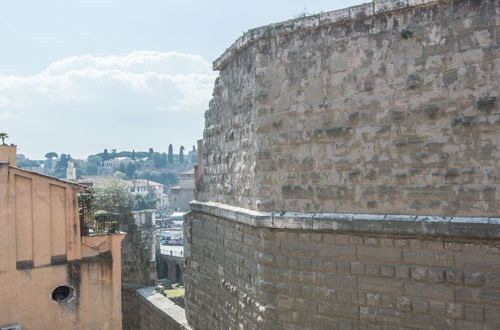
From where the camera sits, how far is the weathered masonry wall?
16.8 feet

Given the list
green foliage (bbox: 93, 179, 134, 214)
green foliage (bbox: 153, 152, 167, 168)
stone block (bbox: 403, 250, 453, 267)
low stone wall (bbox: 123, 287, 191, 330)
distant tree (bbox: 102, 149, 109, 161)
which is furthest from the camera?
green foliage (bbox: 153, 152, 167, 168)

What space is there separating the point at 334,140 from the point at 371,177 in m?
0.69

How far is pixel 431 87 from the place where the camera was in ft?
17.7

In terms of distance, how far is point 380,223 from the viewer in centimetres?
559

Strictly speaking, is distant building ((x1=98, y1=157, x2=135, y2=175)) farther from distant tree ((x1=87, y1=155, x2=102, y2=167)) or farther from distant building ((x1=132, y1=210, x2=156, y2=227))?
distant building ((x1=132, y1=210, x2=156, y2=227))

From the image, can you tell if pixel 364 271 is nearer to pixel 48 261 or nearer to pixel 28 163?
pixel 48 261

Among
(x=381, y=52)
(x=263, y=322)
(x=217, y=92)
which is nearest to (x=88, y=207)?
(x=217, y=92)

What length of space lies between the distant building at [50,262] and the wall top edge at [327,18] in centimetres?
463

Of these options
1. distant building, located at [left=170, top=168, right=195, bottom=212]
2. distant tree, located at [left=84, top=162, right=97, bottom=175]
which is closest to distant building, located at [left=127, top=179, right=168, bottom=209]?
distant building, located at [left=170, top=168, right=195, bottom=212]

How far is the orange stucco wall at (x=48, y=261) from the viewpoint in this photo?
842 cm

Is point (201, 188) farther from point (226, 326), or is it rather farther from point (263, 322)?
point (263, 322)

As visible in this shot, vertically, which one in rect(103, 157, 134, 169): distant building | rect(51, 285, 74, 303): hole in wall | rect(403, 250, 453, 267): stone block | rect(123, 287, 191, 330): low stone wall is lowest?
rect(123, 287, 191, 330): low stone wall

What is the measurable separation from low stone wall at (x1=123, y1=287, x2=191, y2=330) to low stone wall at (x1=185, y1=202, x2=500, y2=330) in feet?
13.3

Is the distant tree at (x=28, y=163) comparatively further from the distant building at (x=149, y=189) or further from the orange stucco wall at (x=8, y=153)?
the orange stucco wall at (x=8, y=153)
